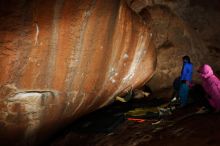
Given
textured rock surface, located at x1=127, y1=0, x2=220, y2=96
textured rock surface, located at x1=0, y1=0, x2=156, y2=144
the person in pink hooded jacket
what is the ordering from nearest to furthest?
textured rock surface, located at x1=0, y1=0, x2=156, y2=144 < the person in pink hooded jacket < textured rock surface, located at x1=127, y1=0, x2=220, y2=96

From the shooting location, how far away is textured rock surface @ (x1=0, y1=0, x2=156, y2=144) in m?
4.59

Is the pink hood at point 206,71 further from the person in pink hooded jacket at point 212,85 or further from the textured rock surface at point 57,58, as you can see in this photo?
the textured rock surface at point 57,58

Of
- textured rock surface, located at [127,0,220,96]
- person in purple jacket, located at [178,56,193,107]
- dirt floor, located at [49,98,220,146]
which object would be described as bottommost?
dirt floor, located at [49,98,220,146]

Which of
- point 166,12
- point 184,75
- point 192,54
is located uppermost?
point 166,12

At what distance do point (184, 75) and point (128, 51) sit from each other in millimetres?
1451

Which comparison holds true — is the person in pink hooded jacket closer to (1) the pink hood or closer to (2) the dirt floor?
(1) the pink hood

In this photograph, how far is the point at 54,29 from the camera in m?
4.80

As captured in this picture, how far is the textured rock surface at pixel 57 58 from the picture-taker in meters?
4.59

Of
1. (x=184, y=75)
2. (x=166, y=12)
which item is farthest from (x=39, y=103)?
(x=166, y=12)

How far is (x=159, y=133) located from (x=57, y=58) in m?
2.43

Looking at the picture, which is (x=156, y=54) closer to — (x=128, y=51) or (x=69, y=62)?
(x=128, y=51)

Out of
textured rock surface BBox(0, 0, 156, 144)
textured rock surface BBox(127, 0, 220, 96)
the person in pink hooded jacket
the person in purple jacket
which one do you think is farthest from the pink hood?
textured rock surface BBox(127, 0, 220, 96)

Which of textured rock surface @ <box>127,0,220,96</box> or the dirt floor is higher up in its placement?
textured rock surface @ <box>127,0,220,96</box>

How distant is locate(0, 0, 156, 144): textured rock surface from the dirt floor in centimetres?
51
